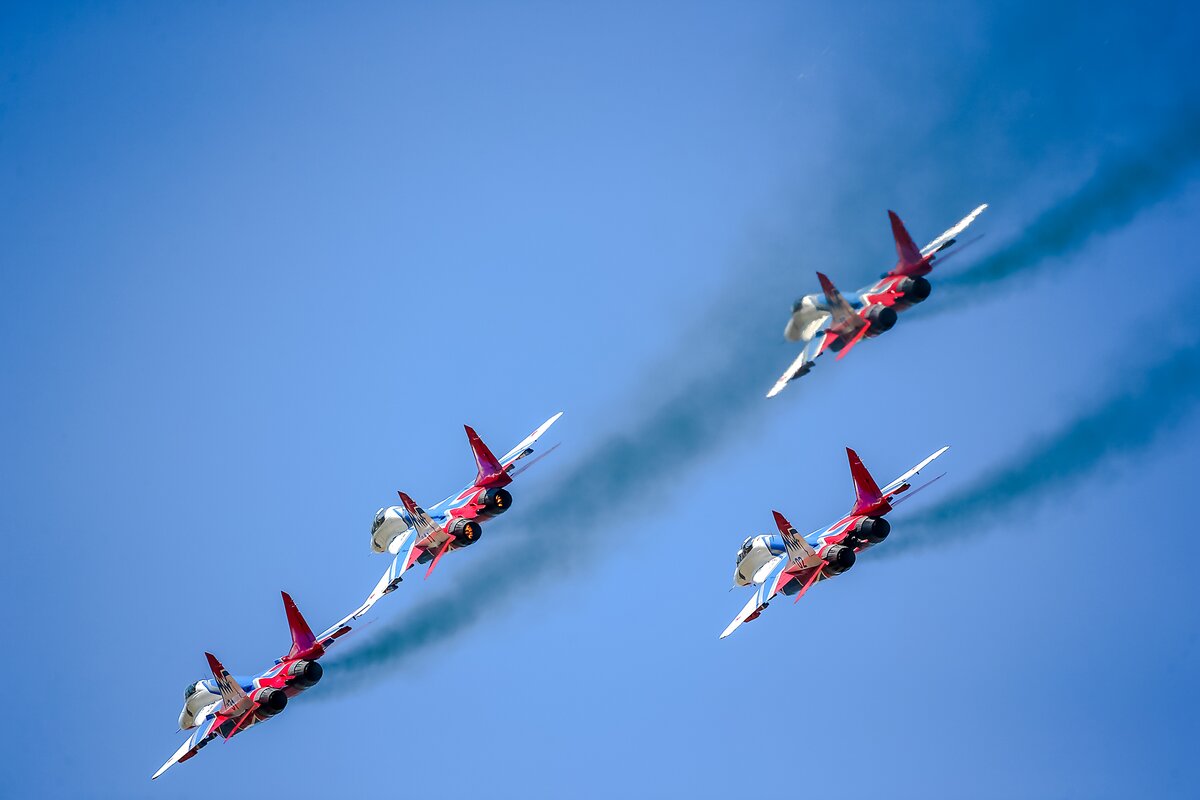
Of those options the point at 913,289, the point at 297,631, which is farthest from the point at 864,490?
the point at 297,631

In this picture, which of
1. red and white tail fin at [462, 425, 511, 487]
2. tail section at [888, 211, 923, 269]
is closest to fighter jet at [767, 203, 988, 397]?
tail section at [888, 211, 923, 269]

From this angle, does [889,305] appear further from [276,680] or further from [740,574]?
[276,680]

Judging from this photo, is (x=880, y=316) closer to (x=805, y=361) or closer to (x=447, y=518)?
(x=805, y=361)

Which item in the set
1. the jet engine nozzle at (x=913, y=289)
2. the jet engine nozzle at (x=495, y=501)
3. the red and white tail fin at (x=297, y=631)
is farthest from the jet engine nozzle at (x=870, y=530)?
the red and white tail fin at (x=297, y=631)

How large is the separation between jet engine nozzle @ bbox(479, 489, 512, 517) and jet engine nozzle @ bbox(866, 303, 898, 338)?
13871mm

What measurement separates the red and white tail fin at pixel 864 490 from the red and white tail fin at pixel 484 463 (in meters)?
12.1

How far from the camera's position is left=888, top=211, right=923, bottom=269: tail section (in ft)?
182

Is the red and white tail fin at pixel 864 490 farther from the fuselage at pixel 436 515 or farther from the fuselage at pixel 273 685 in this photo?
the fuselage at pixel 273 685

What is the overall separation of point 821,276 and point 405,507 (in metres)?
17.2

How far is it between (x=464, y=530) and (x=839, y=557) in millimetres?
12937

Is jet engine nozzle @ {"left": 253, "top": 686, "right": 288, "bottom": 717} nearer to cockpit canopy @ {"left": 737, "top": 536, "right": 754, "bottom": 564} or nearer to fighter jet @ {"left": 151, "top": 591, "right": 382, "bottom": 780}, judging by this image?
fighter jet @ {"left": 151, "top": 591, "right": 382, "bottom": 780}

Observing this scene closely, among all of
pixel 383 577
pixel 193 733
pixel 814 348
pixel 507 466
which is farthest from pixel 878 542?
pixel 193 733

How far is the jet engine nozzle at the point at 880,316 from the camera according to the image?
2235 inches

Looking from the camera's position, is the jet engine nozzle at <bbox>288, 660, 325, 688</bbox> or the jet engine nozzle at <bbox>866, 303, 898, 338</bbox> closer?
the jet engine nozzle at <bbox>866, 303, 898, 338</bbox>
